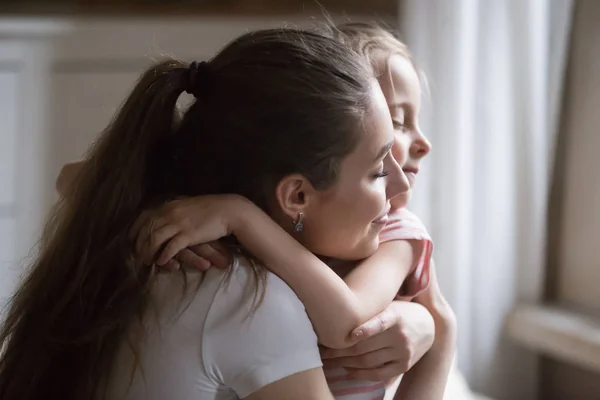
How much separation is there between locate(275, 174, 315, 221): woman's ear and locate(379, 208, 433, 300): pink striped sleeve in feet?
0.66

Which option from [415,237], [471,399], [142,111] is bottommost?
[471,399]

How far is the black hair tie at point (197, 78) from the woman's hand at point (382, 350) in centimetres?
38

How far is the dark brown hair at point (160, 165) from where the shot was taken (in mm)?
895

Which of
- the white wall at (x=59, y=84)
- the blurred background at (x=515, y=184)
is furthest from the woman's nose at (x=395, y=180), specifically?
the white wall at (x=59, y=84)

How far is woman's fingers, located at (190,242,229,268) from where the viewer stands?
0.88 meters

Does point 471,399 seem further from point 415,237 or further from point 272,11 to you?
point 272,11

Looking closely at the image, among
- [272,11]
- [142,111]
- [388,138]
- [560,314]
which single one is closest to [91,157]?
[142,111]

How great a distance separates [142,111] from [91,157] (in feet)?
0.39

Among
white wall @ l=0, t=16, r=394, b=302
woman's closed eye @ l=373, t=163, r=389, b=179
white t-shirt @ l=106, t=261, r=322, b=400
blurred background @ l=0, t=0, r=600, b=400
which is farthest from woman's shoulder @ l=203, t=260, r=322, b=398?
white wall @ l=0, t=16, r=394, b=302

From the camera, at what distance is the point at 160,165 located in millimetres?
1004

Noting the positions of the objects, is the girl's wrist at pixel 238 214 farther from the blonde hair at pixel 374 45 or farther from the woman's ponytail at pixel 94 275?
the blonde hair at pixel 374 45

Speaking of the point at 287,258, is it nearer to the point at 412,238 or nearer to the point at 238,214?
the point at 238,214

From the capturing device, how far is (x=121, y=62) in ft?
7.24

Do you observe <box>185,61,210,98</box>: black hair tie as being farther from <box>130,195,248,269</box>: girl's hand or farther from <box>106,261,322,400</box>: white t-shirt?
<box>106,261,322,400</box>: white t-shirt
